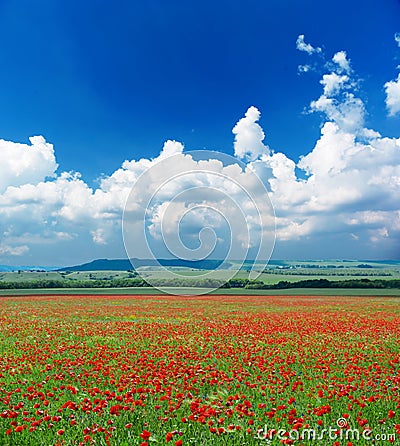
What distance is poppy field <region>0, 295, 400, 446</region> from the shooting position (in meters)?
6.10

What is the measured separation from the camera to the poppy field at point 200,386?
610cm

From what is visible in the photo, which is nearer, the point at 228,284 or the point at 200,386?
the point at 200,386

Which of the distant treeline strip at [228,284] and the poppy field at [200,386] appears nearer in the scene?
the poppy field at [200,386]

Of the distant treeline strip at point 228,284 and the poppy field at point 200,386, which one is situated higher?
the poppy field at point 200,386

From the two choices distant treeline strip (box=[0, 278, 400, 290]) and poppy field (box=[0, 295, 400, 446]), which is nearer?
poppy field (box=[0, 295, 400, 446])

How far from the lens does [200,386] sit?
8953 millimetres

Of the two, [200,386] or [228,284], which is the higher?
[200,386]

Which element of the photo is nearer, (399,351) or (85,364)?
(85,364)

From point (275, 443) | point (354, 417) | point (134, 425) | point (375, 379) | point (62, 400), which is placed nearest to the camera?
point (275, 443)

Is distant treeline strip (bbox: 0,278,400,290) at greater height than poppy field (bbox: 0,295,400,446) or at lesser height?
lesser

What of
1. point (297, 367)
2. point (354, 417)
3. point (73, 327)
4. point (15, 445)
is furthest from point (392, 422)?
point (73, 327)

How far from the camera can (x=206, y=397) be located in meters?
8.16

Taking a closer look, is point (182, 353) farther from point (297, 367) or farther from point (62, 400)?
point (62, 400)

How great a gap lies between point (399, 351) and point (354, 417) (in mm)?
7063
